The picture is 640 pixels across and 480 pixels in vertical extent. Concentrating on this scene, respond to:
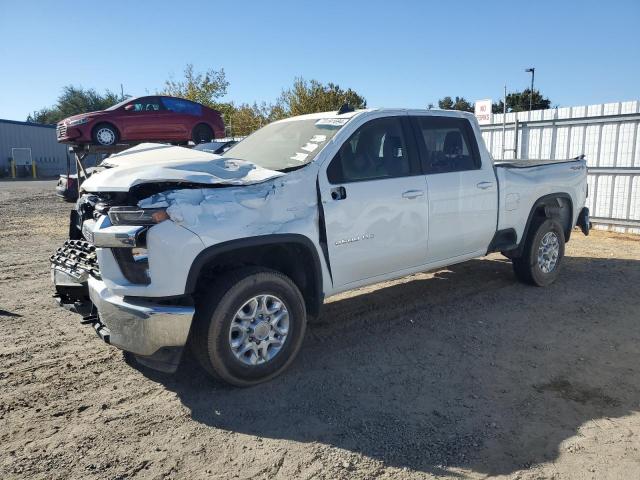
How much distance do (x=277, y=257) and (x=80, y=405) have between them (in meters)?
1.77

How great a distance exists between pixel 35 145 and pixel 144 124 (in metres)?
31.8

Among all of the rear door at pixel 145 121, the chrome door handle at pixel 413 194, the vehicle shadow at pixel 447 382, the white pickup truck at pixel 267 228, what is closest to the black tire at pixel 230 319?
the white pickup truck at pixel 267 228

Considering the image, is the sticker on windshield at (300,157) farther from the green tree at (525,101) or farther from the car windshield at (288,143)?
the green tree at (525,101)

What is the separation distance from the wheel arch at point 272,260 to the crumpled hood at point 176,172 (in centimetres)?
45

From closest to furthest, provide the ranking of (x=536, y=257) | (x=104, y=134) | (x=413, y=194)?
1. (x=413, y=194)
2. (x=536, y=257)
3. (x=104, y=134)

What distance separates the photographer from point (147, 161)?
4117 millimetres

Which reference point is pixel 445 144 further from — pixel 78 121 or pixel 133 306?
pixel 78 121

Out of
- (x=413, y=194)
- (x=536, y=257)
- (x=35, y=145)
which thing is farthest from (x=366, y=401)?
(x=35, y=145)

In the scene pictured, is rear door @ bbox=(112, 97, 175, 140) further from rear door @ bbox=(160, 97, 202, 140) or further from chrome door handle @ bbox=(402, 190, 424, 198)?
chrome door handle @ bbox=(402, 190, 424, 198)

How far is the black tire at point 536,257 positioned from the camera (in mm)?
6230

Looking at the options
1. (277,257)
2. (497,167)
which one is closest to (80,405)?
(277,257)

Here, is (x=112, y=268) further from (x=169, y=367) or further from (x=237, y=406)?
(x=237, y=406)

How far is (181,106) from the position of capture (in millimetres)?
12023

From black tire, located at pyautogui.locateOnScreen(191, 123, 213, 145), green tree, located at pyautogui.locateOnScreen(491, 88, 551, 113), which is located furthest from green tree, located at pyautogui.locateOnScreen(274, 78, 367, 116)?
green tree, located at pyautogui.locateOnScreen(491, 88, 551, 113)
